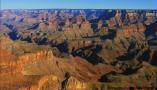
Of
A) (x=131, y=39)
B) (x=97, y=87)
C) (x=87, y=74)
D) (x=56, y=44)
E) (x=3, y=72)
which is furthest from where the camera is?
(x=131, y=39)

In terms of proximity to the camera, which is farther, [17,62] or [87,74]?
[87,74]

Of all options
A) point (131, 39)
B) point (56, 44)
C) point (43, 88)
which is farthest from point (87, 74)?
point (131, 39)

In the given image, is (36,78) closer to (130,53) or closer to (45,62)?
(45,62)

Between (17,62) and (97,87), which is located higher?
(17,62)

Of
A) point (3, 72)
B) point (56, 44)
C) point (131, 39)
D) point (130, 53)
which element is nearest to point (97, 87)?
point (3, 72)

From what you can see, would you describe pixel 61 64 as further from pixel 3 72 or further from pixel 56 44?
pixel 56 44

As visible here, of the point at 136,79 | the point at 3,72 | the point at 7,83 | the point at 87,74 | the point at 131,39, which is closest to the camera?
the point at 7,83

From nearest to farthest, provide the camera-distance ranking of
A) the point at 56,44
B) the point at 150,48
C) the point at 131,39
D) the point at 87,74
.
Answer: the point at 87,74, the point at 150,48, the point at 56,44, the point at 131,39

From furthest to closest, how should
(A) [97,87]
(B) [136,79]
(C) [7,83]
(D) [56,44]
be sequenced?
(D) [56,44], (B) [136,79], (A) [97,87], (C) [7,83]

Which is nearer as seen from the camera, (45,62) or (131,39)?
(45,62)
